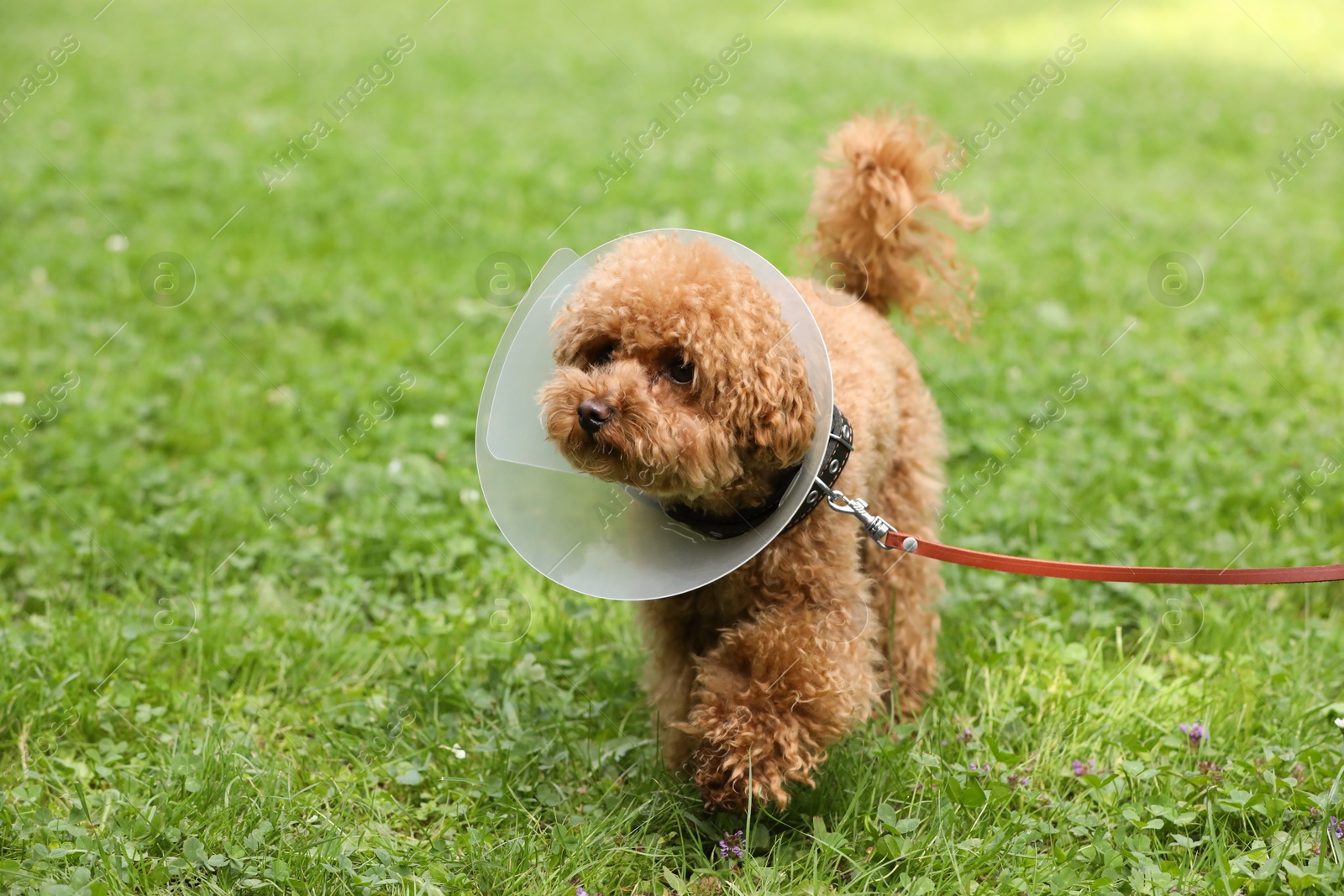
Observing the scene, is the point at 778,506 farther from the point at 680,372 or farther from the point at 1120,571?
the point at 1120,571

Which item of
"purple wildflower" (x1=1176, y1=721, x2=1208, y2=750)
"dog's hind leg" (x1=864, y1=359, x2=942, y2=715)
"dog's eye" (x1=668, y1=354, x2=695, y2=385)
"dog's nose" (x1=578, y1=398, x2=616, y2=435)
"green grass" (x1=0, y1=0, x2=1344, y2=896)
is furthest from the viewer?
"dog's hind leg" (x1=864, y1=359, x2=942, y2=715)

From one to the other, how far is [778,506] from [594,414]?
1.72 ft

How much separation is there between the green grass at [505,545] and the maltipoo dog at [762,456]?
0.21m

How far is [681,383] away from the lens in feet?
7.57

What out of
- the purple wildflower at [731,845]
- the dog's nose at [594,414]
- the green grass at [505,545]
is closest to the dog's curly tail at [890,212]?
the green grass at [505,545]

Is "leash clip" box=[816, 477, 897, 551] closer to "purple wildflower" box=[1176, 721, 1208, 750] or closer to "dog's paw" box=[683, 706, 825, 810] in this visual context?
"dog's paw" box=[683, 706, 825, 810]

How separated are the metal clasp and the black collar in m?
0.02

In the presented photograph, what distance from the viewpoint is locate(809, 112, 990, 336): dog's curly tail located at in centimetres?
312

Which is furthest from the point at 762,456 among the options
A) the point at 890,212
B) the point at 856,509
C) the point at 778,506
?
the point at 890,212

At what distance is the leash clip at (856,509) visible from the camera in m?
2.37

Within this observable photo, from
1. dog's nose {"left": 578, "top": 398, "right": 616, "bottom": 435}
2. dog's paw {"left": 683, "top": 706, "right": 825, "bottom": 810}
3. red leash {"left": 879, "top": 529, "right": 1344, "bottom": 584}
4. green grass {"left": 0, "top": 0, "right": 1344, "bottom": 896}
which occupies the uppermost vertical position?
dog's nose {"left": 578, "top": 398, "right": 616, "bottom": 435}

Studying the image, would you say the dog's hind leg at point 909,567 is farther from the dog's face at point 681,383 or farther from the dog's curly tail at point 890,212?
the dog's face at point 681,383

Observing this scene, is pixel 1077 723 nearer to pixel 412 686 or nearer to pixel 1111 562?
pixel 1111 562

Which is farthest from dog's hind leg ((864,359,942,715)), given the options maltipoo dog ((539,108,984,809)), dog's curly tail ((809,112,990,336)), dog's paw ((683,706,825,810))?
dog's paw ((683,706,825,810))
